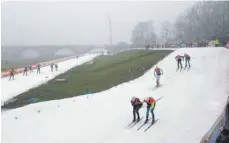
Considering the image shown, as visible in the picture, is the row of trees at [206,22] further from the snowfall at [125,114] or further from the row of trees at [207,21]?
the snowfall at [125,114]

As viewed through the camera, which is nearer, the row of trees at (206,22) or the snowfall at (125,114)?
the snowfall at (125,114)

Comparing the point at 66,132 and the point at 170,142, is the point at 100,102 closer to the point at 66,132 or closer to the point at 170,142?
the point at 66,132

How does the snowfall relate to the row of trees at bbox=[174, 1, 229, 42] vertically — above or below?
below

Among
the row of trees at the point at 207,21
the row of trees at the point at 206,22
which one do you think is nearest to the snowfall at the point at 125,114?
the row of trees at the point at 206,22

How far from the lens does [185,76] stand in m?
27.9

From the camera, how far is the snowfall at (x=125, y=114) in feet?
49.3

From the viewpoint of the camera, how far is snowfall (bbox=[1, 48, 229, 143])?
15.0m

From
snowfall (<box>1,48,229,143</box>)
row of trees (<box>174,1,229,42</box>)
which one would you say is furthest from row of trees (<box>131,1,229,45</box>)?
snowfall (<box>1,48,229,143</box>)

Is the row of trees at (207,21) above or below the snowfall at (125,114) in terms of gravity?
above

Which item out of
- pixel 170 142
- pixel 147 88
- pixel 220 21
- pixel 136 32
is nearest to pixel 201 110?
pixel 170 142

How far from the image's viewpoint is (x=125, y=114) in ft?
60.7

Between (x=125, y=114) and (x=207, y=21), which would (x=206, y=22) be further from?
(x=125, y=114)

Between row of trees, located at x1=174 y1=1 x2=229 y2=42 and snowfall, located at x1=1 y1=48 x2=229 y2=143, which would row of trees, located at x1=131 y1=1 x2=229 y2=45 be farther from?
snowfall, located at x1=1 y1=48 x2=229 y2=143

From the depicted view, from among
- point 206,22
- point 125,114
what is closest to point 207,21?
point 206,22
